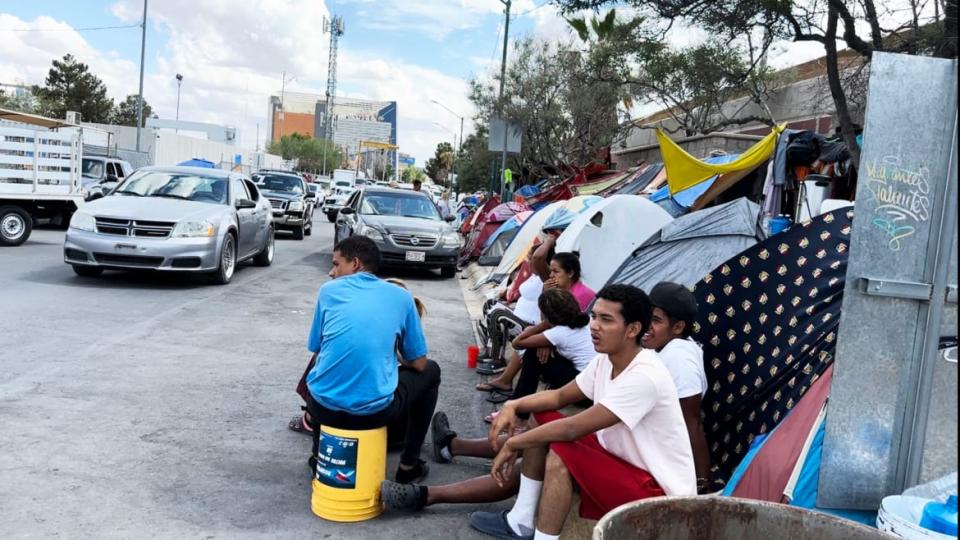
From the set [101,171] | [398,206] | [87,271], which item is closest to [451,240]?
[398,206]

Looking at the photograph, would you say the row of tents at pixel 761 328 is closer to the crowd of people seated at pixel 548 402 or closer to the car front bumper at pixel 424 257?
the crowd of people seated at pixel 548 402

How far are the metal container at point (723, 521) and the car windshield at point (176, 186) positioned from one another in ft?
32.2

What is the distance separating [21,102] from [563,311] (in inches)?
2202

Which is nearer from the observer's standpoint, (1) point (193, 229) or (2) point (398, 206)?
(1) point (193, 229)

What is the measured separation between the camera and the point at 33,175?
1381 cm

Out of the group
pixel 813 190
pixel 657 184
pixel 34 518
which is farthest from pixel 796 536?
pixel 657 184

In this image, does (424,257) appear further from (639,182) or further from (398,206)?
(639,182)

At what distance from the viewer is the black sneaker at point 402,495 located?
3.92 m

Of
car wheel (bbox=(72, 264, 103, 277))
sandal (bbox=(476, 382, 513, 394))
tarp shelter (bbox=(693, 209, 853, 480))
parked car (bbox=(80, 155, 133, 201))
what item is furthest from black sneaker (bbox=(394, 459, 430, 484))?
parked car (bbox=(80, 155, 133, 201))

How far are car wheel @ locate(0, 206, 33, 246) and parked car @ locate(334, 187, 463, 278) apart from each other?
538cm

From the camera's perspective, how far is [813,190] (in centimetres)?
763

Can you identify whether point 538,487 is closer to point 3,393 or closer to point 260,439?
point 260,439

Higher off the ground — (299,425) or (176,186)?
(176,186)

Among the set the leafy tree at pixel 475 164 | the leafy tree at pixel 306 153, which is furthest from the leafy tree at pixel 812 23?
the leafy tree at pixel 306 153
